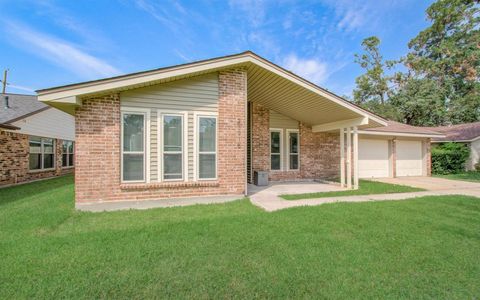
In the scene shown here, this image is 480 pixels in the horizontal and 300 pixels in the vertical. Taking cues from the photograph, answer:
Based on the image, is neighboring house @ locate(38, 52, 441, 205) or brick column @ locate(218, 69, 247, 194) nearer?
neighboring house @ locate(38, 52, 441, 205)

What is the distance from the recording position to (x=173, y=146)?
21.5 feet

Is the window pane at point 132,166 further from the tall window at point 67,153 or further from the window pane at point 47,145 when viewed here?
the tall window at point 67,153

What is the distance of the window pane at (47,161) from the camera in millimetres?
12477

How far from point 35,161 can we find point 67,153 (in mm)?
3026

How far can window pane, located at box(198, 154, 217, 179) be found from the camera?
6.80 metres

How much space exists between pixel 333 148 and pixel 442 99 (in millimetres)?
17667

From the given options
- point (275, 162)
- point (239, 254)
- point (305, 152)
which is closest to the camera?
point (239, 254)

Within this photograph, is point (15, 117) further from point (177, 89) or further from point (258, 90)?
point (258, 90)

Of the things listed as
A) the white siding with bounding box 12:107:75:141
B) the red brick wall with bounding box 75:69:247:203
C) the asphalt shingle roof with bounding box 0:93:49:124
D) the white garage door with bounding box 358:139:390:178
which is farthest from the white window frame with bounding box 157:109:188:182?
the white garage door with bounding box 358:139:390:178

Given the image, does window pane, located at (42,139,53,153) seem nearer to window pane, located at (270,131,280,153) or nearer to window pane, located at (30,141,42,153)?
window pane, located at (30,141,42,153)

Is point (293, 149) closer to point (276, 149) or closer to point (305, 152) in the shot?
point (305, 152)

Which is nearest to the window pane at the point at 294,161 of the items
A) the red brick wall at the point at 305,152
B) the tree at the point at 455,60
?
the red brick wall at the point at 305,152

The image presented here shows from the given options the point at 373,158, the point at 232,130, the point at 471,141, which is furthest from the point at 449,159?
the point at 232,130

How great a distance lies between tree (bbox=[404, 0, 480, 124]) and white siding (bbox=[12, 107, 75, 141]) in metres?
30.8
